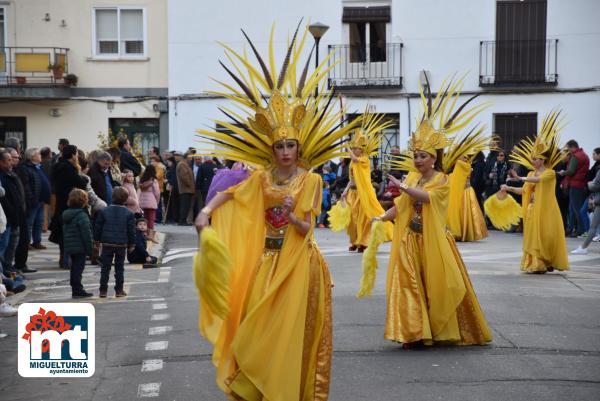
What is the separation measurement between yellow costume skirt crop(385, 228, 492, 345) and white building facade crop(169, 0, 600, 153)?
19515 mm

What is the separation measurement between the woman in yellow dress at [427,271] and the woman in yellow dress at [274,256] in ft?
6.74

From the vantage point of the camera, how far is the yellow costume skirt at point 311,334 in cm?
665

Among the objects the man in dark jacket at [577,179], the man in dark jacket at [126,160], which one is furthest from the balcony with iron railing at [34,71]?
the man in dark jacket at [577,179]

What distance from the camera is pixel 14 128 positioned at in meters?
30.8

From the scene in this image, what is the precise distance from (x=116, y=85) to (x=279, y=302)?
24926 millimetres

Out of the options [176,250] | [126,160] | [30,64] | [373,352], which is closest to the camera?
[373,352]

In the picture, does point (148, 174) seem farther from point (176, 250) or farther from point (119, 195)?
point (119, 195)

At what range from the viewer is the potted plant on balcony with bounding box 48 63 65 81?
2992cm

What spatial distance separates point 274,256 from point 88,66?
24923 mm

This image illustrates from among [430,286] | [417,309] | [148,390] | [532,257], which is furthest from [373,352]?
[532,257]

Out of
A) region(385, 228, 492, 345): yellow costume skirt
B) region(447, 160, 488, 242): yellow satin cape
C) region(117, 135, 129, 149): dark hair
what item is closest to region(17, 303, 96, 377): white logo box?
region(385, 228, 492, 345): yellow costume skirt

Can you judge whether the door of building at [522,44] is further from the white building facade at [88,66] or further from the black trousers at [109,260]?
the black trousers at [109,260]

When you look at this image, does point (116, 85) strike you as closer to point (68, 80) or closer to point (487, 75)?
point (68, 80)

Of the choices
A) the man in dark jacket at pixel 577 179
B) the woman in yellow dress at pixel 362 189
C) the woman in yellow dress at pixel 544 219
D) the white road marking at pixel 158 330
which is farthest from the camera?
the man in dark jacket at pixel 577 179
